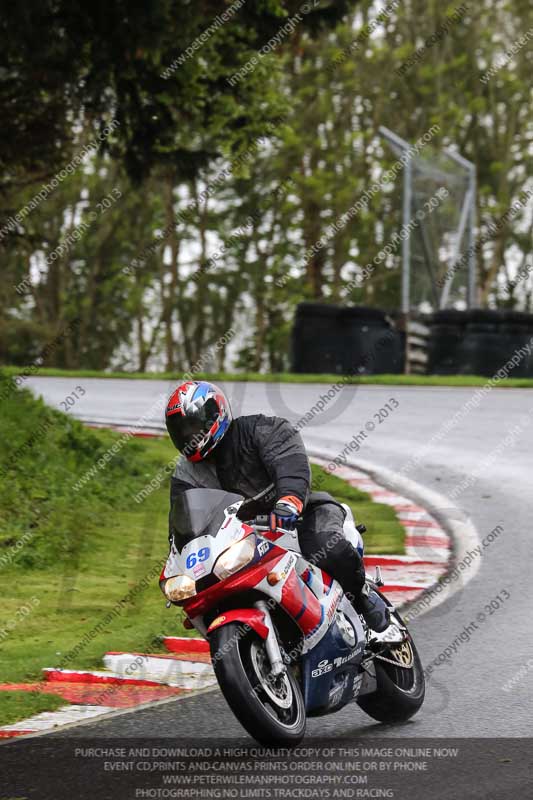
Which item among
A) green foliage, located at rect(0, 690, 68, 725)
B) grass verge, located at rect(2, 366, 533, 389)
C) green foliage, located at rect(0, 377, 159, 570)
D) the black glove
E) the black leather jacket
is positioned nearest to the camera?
the black glove

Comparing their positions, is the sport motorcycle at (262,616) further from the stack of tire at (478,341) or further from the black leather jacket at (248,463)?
the stack of tire at (478,341)

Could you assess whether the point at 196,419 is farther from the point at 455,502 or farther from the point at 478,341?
the point at 478,341

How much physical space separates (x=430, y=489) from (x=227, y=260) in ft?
123

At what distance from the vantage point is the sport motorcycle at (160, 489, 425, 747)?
5117mm

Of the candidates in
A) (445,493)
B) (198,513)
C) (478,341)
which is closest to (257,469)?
(198,513)

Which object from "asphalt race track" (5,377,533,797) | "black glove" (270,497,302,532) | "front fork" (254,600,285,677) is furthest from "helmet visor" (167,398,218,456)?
"asphalt race track" (5,377,533,797)

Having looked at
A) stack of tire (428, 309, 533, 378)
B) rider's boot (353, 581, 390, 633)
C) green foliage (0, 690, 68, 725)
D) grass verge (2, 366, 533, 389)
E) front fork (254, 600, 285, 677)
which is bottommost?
grass verge (2, 366, 533, 389)

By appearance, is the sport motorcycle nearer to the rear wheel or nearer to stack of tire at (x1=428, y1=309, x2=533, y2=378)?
the rear wheel

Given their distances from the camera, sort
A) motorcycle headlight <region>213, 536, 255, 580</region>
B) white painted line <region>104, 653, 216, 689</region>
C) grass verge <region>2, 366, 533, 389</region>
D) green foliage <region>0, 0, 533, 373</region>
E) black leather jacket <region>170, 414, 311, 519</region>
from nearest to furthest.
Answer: motorcycle headlight <region>213, 536, 255, 580</region>
black leather jacket <region>170, 414, 311, 519</region>
white painted line <region>104, 653, 216, 689</region>
grass verge <region>2, 366, 533, 389</region>
green foliage <region>0, 0, 533, 373</region>

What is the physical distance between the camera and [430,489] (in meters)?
12.6

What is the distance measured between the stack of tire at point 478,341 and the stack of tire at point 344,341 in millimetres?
860

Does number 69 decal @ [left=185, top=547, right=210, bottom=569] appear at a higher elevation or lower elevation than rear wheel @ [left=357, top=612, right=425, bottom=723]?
higher

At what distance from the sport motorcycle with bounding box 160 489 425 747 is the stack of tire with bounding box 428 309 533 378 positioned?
18.7 metres

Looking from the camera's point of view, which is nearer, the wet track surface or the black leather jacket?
the black leather jacket
